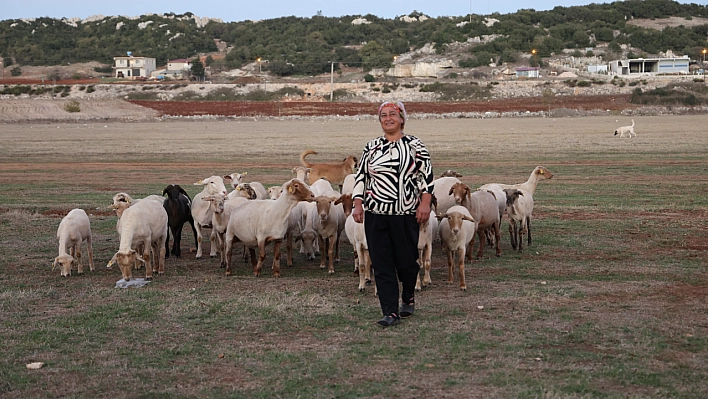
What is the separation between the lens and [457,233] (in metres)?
10.2

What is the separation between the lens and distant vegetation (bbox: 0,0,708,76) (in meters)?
151

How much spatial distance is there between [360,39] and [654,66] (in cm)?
7460

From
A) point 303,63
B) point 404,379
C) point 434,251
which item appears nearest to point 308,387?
point 404,379

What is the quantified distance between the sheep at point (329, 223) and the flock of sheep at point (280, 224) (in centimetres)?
1

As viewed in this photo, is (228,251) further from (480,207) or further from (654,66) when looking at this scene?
(654,66)

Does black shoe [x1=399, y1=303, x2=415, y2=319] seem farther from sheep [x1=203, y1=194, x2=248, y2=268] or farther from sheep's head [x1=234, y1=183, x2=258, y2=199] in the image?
sheep's head [x1=234, y1=183, x2=258, y2=199]

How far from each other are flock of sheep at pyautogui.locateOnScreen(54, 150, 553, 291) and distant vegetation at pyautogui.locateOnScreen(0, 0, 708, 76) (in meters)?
127

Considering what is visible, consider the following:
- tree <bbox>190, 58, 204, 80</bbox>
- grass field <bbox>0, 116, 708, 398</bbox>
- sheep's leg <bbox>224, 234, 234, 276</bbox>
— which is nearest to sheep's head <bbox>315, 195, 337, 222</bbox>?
grass field <bbox>0, 116, 708, 398</bbox>

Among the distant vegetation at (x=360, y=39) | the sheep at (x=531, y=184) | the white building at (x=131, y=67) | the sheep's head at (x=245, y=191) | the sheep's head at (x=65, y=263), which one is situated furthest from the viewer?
the distant vegetation at (x=360, y=39)

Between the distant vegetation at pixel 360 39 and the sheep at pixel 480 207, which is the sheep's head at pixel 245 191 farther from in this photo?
the distant vegetation at pixel 360 39

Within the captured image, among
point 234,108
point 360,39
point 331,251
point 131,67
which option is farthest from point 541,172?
point 360,39

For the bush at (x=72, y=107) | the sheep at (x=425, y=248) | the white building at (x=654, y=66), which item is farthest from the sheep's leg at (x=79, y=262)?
the white building at (x=654, y=66)

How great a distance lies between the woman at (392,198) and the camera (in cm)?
809

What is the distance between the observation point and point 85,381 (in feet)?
22.4
